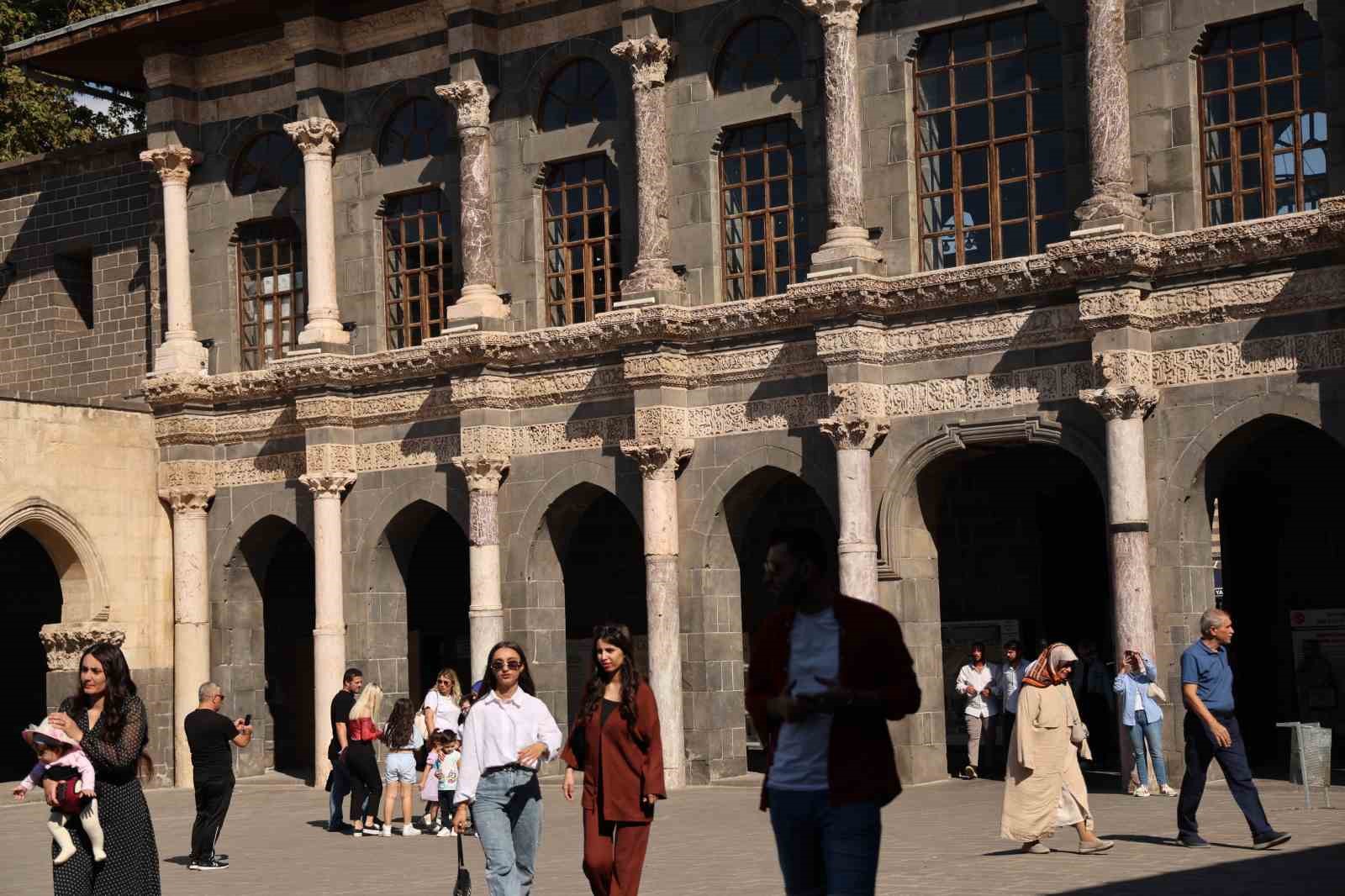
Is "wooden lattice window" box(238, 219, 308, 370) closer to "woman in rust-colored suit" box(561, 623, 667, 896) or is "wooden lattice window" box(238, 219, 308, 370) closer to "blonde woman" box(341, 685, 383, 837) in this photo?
"blonde woman" box(341, 685, 383, 837)

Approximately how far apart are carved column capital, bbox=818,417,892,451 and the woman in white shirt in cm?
1221

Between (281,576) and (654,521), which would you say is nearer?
(654,521)

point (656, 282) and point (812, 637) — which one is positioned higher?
point (656, 282)

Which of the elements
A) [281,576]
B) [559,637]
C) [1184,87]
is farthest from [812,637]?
[281,576]

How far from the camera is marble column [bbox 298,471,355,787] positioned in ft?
91.9

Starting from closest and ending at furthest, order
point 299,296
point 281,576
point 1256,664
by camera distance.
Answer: point 1256,664 → point 299,296 → point 281,576

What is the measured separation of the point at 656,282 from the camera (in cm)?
2536

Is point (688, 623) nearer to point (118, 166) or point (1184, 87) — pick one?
point (1184, 87)

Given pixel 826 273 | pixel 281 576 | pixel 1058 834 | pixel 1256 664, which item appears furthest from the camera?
pixel 281 576

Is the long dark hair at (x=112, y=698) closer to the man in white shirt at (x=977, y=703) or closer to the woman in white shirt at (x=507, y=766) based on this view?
the woman in white shirt at (x=507, y=766)

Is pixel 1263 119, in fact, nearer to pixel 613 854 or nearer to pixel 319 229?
pixel 319 229

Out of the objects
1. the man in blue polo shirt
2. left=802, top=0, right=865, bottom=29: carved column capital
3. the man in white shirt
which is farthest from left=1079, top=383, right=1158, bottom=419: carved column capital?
the man in blue polo shirt

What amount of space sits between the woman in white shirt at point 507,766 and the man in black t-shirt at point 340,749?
898 cm

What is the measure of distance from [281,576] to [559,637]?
657 centimetres
